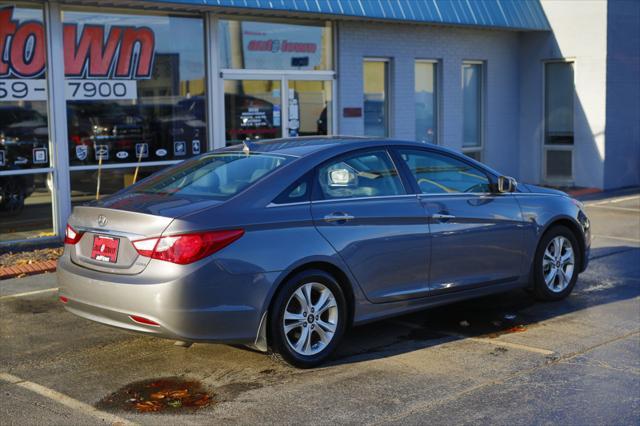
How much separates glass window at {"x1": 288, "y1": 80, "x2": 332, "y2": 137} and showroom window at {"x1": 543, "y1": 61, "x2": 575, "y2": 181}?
17.5 ft

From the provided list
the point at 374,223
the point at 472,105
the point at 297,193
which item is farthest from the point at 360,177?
the point at 472,105

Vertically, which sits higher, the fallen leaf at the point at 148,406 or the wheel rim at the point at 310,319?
the wheel rim at the point at 310,319

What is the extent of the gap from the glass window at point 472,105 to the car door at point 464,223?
985 cm

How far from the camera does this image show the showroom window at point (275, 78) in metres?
13.3

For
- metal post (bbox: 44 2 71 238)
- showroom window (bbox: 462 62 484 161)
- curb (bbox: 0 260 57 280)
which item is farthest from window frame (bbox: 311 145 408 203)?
showroom window (bbox: 462 62 484 161)

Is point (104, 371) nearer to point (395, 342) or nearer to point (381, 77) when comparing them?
point (395, 342)

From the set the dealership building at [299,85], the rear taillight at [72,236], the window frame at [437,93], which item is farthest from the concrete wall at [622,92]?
the rear taillight at [72,236]

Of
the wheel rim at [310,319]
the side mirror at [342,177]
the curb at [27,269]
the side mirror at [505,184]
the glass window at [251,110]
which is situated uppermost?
the glass window at [251,110]

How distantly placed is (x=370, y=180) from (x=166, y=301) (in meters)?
1.93

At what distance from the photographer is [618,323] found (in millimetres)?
7270

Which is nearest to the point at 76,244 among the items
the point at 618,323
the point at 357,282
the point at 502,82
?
the point at 357,282

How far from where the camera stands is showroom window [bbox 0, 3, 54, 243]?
35.8 ft

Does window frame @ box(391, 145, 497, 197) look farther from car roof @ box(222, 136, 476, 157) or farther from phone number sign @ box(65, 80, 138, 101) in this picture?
phone number sign @ box(65, 80, 138, 101)

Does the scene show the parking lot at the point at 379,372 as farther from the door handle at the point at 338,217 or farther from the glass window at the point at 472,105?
the glass window at the point at 472,105
